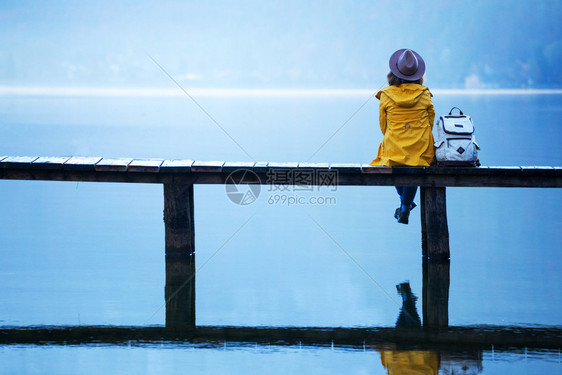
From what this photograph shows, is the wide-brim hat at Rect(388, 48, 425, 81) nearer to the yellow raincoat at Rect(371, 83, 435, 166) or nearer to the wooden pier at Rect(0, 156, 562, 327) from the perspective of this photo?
the yellow raincoat at Rect(371, 83, 435, 166)

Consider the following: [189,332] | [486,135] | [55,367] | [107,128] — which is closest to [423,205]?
[189,332]

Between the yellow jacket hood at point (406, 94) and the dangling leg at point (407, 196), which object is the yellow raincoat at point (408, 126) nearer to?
the yellow jacket hood at point (406, 94)

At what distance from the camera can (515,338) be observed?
5.89 metres

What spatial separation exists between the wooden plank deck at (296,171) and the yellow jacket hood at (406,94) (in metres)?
0.65

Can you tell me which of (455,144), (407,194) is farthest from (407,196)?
(455,144)

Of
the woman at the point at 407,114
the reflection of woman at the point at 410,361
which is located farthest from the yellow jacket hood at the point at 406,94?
the reflection of woman at the point at 410,361

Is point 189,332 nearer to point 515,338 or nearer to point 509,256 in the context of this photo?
point 515,338

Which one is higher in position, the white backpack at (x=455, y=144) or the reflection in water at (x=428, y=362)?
the white backpack at (x=455, y=144)

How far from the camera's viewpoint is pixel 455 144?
761cm

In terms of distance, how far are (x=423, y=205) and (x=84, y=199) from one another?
18.8 feet

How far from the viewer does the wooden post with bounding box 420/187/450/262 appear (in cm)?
773

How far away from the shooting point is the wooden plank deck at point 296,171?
7531mm

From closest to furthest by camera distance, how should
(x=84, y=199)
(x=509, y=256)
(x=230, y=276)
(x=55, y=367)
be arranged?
1. (x=55, y=367)
2. (x=230, y=276)
3. (x=509, y=256)
4. (x=84, y=199)

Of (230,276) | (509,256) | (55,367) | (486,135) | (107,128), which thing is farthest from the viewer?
(107,128)
